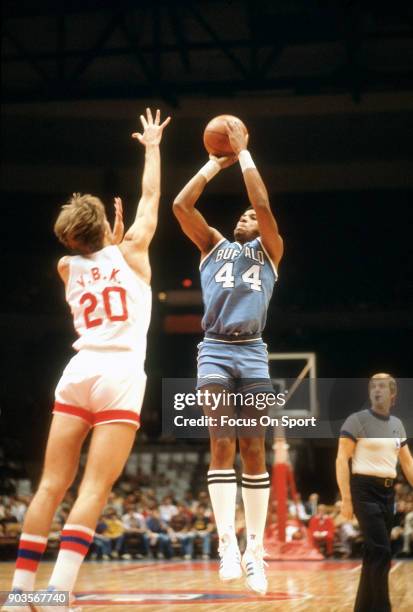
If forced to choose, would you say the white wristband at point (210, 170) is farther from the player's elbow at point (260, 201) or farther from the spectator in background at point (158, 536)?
the spectator in background at point (158, 536)

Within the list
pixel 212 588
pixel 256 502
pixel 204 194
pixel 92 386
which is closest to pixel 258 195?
Result: pixel 92 386

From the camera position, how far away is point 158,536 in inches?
588

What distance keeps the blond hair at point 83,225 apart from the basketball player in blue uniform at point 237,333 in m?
0.91

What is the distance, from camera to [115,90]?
13.2 meters

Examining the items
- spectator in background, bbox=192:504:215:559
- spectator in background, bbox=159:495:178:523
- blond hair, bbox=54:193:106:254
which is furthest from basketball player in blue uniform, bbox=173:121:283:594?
spectator in background, bbox=159:495:178:523

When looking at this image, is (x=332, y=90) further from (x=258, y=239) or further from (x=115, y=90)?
(x=258, y=239)

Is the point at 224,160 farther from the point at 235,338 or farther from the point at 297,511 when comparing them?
the point at 297,511

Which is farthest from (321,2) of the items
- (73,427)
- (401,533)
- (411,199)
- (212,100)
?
(73,427)

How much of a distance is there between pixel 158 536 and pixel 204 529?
83 cm

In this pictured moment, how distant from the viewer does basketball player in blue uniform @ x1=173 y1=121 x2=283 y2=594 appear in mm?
4871

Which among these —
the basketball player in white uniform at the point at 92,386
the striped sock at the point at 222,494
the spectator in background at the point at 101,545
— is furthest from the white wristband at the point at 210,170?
the spectator in background at the point at 101,545

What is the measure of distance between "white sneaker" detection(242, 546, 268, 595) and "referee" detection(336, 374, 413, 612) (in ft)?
3.89

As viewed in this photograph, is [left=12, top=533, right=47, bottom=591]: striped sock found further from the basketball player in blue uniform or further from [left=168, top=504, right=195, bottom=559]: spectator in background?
[left=168, top=504, right=195, bottom=559]: spectator in background

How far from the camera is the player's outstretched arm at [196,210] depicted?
5.00 m
